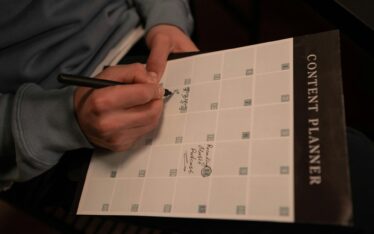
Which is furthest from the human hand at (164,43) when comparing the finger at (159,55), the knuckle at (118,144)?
the knuckle at (118,144)

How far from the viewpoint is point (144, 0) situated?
26.0 inches

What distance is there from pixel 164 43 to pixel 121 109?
19 cm

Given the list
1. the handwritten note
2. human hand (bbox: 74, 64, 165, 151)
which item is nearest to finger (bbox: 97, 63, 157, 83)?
human hand (bbox: 74, 64, 165, 151)

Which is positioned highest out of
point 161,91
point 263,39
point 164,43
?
point 263,39

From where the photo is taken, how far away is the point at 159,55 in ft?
1.76

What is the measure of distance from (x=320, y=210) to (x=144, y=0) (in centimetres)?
50

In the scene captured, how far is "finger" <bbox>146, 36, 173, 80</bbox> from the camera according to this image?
0.51 m

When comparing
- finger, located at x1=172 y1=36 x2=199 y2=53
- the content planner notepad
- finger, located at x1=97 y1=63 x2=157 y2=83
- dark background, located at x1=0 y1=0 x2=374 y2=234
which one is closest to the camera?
the content planner notepad

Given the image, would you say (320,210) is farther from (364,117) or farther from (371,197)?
(364,117)

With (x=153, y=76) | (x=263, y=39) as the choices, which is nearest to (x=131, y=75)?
(x=153, y=76)

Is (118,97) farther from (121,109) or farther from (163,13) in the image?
(163,13)

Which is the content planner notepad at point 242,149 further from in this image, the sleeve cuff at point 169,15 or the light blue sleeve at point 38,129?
the sleeve cuff at point 169,15

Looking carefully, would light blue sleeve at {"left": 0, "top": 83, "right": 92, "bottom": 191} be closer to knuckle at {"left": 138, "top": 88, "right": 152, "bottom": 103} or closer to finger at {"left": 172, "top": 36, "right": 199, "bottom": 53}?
knuckle at {"left": 138, "top": 88, "right": 152, "bottom": 103}

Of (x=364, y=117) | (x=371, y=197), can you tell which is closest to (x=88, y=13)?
(x=371, y=197)
